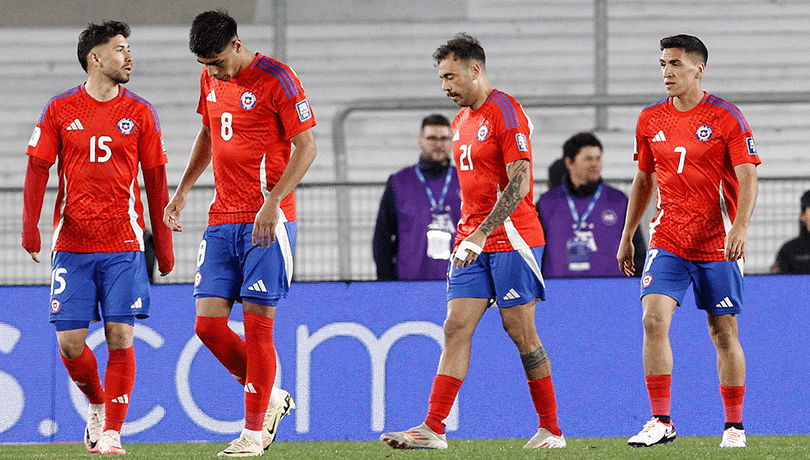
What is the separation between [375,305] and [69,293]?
2.12 m

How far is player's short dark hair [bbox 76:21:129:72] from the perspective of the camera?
17.9 ft

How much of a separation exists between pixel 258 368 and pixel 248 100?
49.5 inches

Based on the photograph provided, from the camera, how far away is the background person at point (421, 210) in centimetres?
732

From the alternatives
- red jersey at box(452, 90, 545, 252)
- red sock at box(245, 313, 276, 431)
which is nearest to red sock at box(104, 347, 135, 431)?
red sock at box(245, 313, 276, 431)

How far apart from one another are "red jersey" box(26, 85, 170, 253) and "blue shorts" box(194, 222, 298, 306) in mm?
712

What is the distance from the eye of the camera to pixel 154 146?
554 centimetres

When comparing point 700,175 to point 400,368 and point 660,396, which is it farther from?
point 400,368

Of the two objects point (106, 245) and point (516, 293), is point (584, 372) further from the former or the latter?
point (106, 245)

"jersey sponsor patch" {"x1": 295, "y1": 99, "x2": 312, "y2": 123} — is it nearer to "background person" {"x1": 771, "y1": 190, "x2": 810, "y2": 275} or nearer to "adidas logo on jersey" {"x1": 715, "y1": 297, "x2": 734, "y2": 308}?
"adidas logo on jersey" {"x1": 715, "y1": 297, "x2": 734, "y2": 308}

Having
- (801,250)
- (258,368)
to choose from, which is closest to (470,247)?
(258,368)

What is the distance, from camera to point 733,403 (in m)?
5.53

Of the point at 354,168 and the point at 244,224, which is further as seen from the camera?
the point at 354,168

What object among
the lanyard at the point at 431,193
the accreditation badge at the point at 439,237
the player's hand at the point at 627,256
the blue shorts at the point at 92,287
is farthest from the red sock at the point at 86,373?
the player's hand at the point at 627,256

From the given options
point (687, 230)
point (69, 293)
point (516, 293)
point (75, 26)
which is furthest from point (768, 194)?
point (75, 26)
